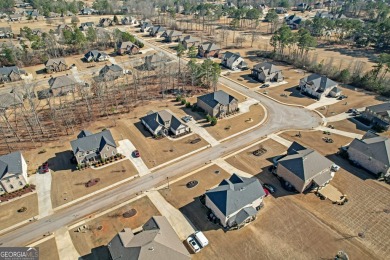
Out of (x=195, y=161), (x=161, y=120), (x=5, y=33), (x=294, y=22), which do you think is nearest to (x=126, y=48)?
(x=161, y=120)

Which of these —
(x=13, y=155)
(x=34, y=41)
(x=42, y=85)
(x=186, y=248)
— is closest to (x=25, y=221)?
(x=13, y=155)

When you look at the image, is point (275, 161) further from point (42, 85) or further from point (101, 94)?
point (42, 85)

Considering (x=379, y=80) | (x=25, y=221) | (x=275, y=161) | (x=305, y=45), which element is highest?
(x=305, y=45)

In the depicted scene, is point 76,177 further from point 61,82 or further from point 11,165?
point 61,82

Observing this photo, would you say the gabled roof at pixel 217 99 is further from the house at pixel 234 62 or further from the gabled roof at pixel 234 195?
the house at pixel 234 62

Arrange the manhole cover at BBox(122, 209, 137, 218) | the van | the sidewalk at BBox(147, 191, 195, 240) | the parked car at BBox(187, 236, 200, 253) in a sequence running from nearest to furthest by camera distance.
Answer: the parked car at BBox(187, 236, 200, 253) < the van < the sidewalk at BBox(147, 191, 195, 240) < the manhole cover at BBox(122, 209, 137, 218)

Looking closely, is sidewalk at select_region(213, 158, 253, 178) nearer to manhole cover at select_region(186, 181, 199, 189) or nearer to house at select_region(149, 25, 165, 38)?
manhole cover at select_region(186, 181, 199, 189)

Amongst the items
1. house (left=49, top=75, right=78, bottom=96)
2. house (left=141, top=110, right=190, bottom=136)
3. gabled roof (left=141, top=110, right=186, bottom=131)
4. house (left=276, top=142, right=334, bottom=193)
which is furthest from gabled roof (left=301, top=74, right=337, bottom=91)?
house (left=49, top=75, right=78, bottom=96)
